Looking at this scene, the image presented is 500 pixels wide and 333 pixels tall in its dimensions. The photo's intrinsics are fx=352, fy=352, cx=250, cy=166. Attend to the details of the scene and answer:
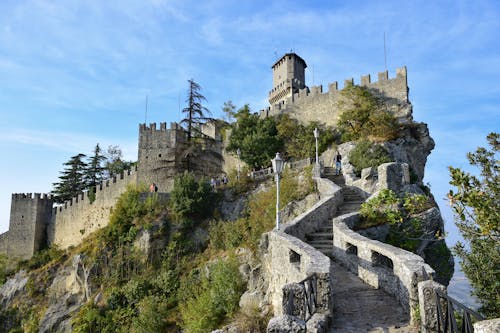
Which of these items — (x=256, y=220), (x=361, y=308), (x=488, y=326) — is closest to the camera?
(x=488, y=326)

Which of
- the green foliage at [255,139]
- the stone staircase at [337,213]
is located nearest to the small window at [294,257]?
the stone staircase at [337,213]

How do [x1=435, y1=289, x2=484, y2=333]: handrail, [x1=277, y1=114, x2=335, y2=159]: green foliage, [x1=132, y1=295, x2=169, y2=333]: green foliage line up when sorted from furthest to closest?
1. [x1=277, y1=114, x2=335, y2=159]: green foliage
2. [x1=132, y1=295, x2=169, y2=333]: green foliage
3. [x1=435, y1=289, x2=484, y2=333]: handrail

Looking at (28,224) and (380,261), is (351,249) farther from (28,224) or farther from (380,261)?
(28,224)

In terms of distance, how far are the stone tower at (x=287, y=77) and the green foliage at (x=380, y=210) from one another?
2878 centimetres

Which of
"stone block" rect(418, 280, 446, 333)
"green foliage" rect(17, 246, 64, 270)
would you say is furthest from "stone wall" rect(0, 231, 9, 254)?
"stone block" rect(418, 280, 446, 333)

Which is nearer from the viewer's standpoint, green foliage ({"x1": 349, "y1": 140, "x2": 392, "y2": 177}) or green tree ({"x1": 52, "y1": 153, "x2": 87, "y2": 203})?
green foliage ({"x1": 349, "y1": 140, "x2": 392, "y2": 177})

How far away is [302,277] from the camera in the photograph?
7.61 metres

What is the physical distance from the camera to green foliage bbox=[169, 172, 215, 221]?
23.5 metres

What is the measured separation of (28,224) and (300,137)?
27402 millimetres

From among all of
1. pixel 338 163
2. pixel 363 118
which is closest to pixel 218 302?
pixel 338 163

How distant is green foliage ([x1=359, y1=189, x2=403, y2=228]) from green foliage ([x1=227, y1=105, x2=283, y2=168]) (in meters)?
15.7

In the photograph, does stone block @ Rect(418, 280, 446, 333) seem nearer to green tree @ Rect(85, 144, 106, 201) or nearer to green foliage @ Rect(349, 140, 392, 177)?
green foliage @ Rect(349, 140, 392, 177)

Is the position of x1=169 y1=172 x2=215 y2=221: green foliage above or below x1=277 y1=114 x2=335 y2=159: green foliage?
below

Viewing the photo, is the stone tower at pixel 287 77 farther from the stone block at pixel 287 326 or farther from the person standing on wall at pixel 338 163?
the stone block at pixel 287 326
